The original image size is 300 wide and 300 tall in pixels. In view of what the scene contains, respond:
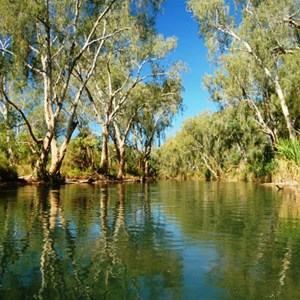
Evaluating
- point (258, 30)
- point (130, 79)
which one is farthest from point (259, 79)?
point (130, 79)

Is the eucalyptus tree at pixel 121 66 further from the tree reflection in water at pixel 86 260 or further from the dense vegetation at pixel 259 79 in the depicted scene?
the tree reflection in water at pixel 86 260

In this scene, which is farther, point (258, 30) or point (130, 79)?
point (130, 79)

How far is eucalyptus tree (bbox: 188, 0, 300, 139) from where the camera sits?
24484 millimetres

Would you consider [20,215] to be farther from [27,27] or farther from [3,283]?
[27,27]

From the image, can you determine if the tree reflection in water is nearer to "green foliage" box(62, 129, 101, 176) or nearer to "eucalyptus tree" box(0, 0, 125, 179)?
"eucalyptus tree" box(0, 0, 125, 179)

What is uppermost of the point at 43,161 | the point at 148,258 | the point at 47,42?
the point at 47,42

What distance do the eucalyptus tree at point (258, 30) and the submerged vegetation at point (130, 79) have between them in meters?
0.07

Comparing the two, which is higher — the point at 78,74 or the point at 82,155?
the point at 78,74

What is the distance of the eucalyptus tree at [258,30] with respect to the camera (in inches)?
964

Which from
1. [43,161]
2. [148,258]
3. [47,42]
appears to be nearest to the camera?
[148,258]

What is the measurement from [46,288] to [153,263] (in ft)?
4.27

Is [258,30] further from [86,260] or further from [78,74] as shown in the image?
[86,260]

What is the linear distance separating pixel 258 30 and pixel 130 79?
15626 millimetres

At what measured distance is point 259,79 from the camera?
32906mm
